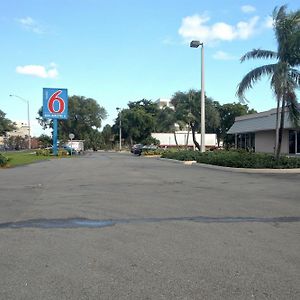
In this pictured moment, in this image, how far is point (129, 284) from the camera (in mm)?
5422

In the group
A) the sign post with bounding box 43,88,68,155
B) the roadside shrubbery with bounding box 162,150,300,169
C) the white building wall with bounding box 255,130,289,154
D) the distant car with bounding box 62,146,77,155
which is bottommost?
the distant car with bounding box 62,146,77,155

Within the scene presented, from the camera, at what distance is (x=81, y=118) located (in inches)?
3996

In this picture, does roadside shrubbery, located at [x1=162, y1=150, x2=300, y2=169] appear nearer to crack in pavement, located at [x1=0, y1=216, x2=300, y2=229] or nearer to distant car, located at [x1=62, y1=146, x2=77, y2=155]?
crack in pavement, located at [x1=0, y1=216, x2=300, y2=229]

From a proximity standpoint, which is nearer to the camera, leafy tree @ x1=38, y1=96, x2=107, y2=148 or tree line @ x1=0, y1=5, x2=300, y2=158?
tree line @ x1=0, y1=5, x2=300, y2=158

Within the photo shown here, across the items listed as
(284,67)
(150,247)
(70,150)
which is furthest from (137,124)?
(150,247)

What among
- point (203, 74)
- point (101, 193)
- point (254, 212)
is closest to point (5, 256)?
point (254, 212)

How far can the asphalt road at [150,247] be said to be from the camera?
5.30m

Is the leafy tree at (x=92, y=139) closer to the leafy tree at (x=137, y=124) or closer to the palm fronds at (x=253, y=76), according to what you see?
the leafy tree at (x=137, y=124)

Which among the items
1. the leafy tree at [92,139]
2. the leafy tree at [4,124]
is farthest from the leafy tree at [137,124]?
the leafy tree at [4,124]

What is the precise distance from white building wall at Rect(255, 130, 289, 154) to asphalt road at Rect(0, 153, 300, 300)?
105 ft

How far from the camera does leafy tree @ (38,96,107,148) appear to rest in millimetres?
99875

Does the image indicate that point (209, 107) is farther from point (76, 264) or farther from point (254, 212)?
point (76, 264)

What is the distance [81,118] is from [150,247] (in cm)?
9581

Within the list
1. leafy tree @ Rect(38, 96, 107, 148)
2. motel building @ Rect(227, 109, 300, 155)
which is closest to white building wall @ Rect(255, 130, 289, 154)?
motel building @ Rect(227, 109, 300, 155)
